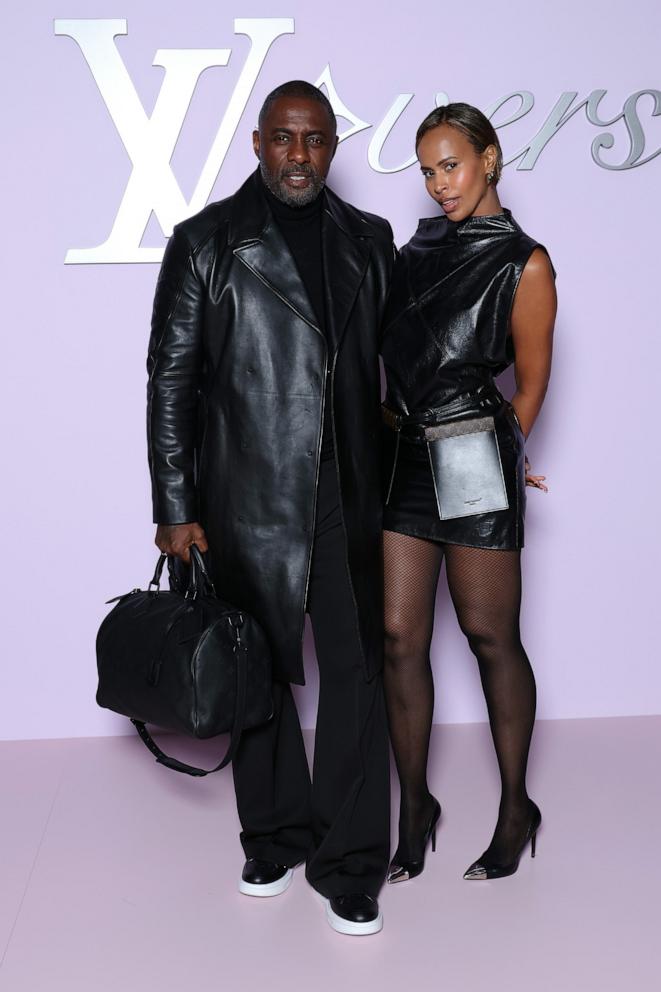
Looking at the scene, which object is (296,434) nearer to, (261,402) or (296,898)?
(261,402)

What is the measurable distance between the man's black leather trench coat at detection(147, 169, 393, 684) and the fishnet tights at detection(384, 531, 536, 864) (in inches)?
4.7

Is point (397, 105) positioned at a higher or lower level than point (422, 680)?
higher

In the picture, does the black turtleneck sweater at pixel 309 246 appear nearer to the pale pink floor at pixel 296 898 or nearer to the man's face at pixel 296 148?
the man's face at pixel 296 148

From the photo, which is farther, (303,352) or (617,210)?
(617,210)

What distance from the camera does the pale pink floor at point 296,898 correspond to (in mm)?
2457

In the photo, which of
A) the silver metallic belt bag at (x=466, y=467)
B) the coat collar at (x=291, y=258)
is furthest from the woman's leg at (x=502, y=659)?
the coat collar at (x=291, y=258)

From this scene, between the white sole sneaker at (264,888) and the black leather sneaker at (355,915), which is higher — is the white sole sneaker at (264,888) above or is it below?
below

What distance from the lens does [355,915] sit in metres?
2.62

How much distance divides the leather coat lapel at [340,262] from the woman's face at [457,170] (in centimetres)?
20

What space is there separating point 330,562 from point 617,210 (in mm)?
1854

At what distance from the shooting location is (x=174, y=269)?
8.48 feet

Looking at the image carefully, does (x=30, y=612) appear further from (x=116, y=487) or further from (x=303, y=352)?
(x=303, y=352)

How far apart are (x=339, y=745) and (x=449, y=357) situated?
0.92m

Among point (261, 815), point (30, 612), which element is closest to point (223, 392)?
point (261, 815)
